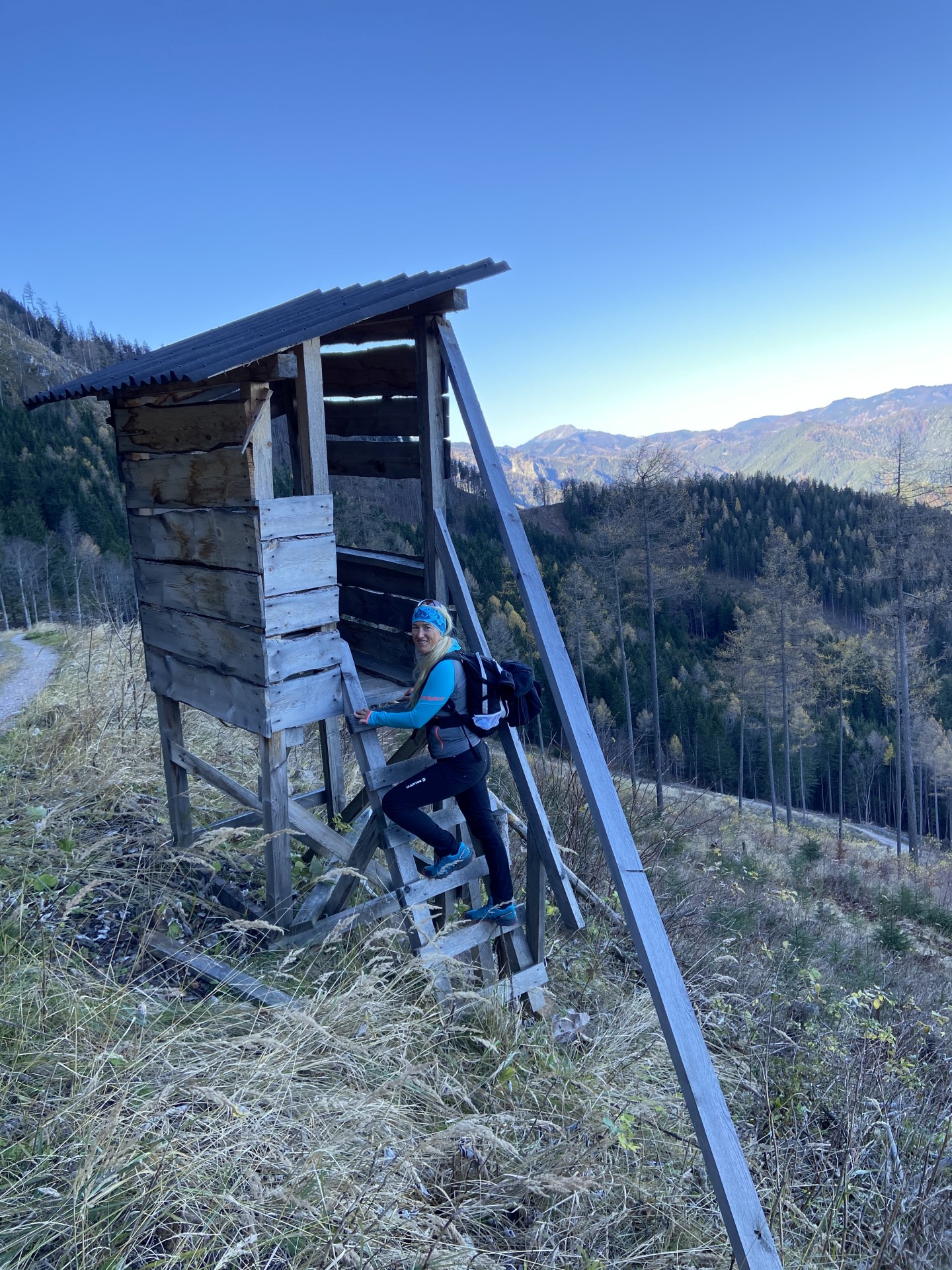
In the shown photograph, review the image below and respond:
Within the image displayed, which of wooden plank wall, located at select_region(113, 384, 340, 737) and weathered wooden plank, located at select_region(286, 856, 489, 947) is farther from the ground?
wooden plank wall, located at select_region(113, 384, 340, 737)

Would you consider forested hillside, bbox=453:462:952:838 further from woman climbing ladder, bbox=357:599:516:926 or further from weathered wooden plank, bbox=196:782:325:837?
woman climbing ladder, bbox=357:599:516:926

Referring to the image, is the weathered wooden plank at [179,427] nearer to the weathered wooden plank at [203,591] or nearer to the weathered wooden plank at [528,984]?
the weathered wooden plank at [203,591]

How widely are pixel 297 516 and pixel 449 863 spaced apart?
2.04m

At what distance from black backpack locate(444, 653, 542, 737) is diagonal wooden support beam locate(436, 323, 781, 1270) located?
35 cm

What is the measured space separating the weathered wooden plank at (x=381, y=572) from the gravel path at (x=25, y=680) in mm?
4363

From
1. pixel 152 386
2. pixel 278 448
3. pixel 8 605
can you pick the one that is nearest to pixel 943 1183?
pixel 152 386

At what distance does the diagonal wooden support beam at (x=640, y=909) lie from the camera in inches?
94.3

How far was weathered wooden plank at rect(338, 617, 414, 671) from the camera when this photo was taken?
493 centimetres

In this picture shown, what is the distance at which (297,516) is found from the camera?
4027 mm

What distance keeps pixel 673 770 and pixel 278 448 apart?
A: 32.0m

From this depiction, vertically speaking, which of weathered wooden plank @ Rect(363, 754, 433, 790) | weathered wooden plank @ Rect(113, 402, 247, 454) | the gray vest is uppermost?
weathered wooden plank @ Rect(113, 402, 247, 454)

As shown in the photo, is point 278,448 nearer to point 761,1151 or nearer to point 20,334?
point 761,1151

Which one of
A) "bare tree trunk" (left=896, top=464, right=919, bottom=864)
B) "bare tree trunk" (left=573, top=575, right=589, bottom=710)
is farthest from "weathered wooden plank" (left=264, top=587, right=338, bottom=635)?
"bare tree trunk" (left=573, top=575, right=589, bottom=710)

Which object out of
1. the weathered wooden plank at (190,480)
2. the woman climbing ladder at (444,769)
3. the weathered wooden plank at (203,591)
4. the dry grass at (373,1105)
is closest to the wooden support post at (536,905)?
the woman climbing ladder at (444,769)
